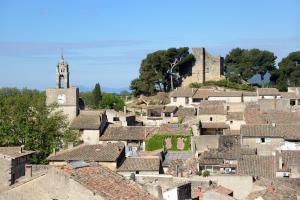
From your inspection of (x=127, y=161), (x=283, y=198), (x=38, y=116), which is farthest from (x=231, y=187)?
(x=38, y=116)

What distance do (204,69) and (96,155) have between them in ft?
148

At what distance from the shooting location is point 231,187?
94.5 ft

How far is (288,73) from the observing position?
85.6 metres

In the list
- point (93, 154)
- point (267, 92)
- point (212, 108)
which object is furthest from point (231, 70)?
point (93, 154)

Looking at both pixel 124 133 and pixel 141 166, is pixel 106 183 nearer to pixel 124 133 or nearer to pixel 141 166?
pixel 141 166

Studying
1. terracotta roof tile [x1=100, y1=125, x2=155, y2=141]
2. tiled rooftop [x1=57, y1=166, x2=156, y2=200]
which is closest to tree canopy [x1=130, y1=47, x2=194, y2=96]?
terracotta roof tile [x1=100, y1=125, x2=155, y2=141]

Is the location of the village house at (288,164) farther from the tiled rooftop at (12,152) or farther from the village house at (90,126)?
the village house at (90,126)

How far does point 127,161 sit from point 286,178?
10.6 meters

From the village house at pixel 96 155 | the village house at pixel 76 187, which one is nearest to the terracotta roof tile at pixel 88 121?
the village house at pixel 96 155

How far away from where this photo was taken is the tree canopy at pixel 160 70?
78.3 metres

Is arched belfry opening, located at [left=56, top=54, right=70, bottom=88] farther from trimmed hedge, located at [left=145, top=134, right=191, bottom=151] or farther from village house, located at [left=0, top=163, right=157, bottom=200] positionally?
village house, located at [left=0, top=163, right=157, bottom=200]

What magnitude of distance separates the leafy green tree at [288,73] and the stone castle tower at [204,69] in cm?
944

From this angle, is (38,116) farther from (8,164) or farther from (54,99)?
(8,164)

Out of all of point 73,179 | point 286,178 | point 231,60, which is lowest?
point 286,178
